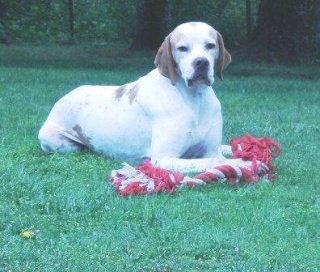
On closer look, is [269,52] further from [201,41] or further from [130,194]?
[130,194]

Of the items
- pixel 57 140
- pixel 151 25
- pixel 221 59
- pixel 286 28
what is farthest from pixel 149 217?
pixel 151 25

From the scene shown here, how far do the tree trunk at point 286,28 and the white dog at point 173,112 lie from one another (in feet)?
36.5

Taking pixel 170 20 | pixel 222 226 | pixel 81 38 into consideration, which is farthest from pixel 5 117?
pixel 81 38

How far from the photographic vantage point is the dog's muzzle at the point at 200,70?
7.09 m

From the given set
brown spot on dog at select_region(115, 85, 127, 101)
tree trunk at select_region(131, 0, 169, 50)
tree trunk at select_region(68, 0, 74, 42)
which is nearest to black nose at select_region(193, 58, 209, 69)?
brown spot on dog at select_region(115, 85, 127, 101)

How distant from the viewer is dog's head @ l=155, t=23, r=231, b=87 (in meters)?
7.12

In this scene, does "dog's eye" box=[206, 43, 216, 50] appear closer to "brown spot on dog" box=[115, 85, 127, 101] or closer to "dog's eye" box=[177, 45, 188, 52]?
"dog's eye" box=[177, 45, 188, 52]

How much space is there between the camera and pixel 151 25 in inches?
872

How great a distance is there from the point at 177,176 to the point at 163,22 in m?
15.9

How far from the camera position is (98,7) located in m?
26.1

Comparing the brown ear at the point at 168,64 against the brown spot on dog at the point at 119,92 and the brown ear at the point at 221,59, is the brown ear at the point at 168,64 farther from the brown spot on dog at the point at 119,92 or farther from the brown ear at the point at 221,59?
the brown spot on dog at the point at 119,92

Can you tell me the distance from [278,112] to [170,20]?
456 inches

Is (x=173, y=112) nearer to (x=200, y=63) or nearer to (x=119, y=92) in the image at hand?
(x=200, y=63)

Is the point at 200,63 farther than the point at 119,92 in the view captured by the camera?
No
